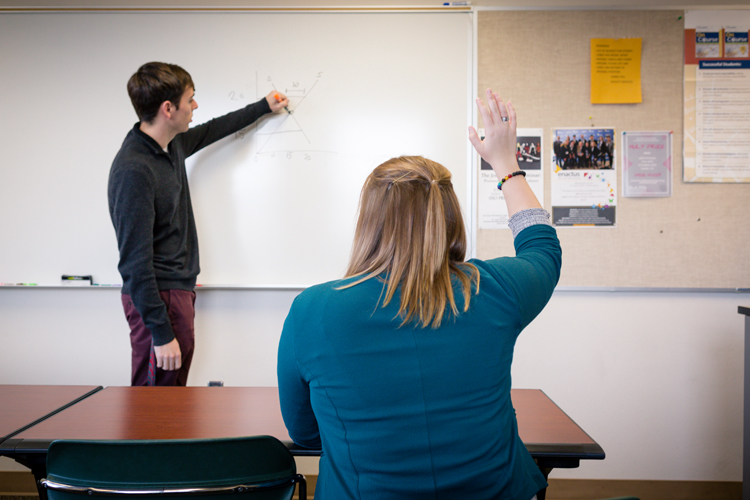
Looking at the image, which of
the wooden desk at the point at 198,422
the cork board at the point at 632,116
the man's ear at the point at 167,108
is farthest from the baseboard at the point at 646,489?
the man's ear at the point at 167,108

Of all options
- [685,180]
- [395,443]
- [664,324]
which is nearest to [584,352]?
[664,324]

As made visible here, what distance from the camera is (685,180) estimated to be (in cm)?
219

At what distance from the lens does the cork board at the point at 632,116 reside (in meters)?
2.19

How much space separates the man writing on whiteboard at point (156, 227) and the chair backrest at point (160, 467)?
0.87 meters

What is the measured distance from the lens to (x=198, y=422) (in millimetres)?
1213

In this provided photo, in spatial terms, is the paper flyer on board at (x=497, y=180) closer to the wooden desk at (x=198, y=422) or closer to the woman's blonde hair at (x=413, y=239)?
the wooden desk at (x=198, y=422)

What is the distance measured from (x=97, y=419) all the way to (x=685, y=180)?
8.03 ft

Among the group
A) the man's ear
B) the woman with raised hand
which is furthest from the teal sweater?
the man's ear

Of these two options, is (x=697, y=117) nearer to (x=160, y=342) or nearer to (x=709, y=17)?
(x=709, y=17)

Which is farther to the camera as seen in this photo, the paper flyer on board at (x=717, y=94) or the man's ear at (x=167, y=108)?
the paper flyer on board at (x=717, y=94)

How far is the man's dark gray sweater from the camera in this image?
1.70 m

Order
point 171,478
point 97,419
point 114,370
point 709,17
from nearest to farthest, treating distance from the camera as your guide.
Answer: point 171,478, point 97,419, point 709,17, point 114,370

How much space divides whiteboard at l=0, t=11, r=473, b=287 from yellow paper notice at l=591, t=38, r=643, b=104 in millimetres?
576

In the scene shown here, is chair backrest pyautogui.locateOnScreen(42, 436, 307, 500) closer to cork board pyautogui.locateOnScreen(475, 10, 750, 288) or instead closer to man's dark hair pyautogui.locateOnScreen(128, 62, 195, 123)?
man's dark hair pyautogui.locateOnScreen(128, 62, 195, 123)
